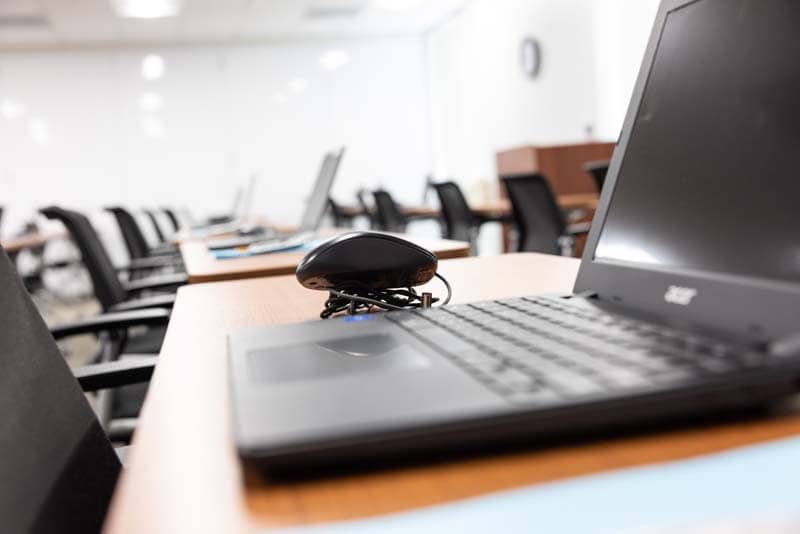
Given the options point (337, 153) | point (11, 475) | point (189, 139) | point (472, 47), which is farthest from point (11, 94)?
point (11, 475)

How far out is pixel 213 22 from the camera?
905 centimetres

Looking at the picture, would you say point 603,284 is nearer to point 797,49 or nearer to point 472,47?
point 797,49

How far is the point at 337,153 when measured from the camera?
252cm

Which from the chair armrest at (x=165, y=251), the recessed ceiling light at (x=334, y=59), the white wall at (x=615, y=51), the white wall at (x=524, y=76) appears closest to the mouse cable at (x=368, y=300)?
the chair armrest at (x=165, y=251)

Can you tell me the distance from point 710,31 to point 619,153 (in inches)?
5.7

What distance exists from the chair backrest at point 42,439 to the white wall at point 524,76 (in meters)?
4.62

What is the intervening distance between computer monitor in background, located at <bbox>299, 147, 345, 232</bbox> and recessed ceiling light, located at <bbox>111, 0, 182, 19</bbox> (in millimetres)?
6019

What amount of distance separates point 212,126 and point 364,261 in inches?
383

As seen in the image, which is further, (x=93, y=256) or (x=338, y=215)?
(x=338, y=215)

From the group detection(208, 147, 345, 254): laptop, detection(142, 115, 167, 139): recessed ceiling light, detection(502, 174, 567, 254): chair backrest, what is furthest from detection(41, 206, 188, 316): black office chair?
detection(142, 115, 167, 139): recessed ceiling light

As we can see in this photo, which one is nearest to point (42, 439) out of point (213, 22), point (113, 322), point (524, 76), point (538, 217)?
point (113, 322)

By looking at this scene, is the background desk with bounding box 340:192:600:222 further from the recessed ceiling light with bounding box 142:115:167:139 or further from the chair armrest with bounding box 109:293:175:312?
the recessed ceiling light with bounding box 142:115:167:139

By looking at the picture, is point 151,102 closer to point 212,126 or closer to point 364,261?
point 212,126

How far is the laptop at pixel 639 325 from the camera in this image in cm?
39
